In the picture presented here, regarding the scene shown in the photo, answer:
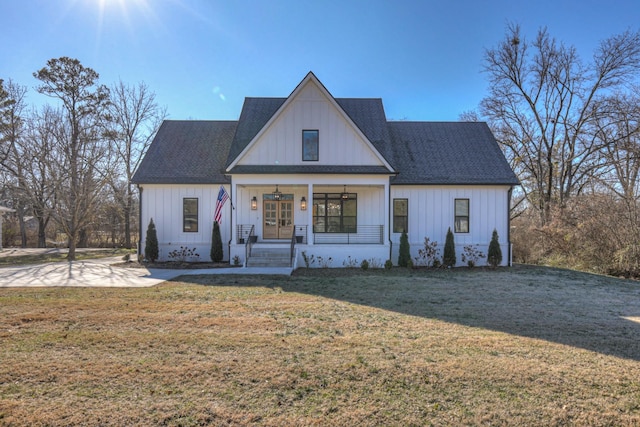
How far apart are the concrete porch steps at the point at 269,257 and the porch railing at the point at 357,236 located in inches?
68.6

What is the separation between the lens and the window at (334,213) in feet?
50.9

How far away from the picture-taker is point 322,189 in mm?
15562

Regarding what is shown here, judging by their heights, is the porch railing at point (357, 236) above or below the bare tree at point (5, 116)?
below

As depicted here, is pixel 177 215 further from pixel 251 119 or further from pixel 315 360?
pixel 315 360

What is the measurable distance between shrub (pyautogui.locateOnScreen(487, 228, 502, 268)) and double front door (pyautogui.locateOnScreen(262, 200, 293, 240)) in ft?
28.4

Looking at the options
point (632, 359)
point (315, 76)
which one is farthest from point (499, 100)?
point (632, 359)

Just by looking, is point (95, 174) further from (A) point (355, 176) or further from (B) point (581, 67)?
(B) point (581, 67)

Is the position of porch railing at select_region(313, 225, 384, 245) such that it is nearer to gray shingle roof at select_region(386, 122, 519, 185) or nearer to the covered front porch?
the covered front porch

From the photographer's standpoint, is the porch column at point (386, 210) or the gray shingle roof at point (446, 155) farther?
the gray shingle roof at point (446, 155)

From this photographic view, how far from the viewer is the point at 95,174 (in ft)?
64.7

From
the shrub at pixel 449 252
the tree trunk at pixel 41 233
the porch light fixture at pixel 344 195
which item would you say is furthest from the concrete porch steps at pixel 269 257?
the tree trunk at pixel 41 233

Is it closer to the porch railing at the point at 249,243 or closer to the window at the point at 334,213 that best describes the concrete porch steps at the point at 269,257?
the porch railing at the point at 249,243

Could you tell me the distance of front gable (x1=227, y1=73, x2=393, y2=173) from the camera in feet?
47.0

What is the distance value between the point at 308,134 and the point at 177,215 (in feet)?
22.6
